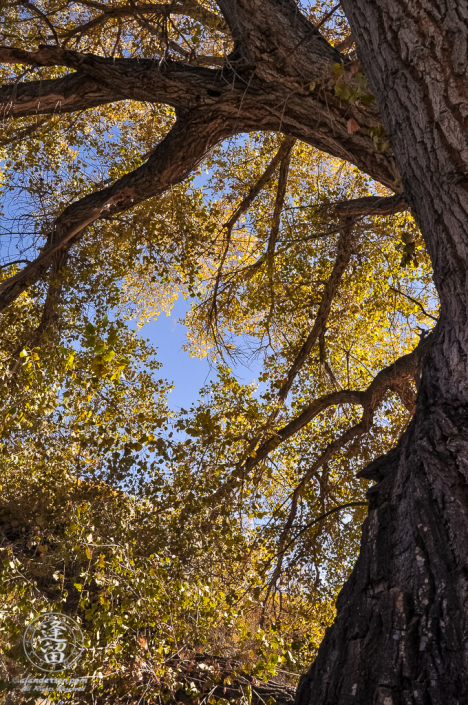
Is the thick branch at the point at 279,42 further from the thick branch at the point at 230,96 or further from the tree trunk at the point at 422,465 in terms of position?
the tree trunk at the point at 422,465

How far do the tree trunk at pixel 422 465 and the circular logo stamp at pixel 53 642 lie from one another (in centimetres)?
247

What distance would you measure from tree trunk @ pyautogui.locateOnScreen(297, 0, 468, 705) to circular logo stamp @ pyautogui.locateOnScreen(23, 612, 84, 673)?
2.47 m

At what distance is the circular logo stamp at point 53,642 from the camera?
10.5 feet

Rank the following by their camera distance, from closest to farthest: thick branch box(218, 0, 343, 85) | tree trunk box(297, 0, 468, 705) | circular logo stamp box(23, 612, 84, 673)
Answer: tree trunk box(297, 0, 468, 705) → circular logo stamp box(23, 612, 84, 673) → thick branch box(218, 0, 343, 85)

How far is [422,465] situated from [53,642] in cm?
302

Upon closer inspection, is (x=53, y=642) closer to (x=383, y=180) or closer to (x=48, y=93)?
(x=383, y=180)

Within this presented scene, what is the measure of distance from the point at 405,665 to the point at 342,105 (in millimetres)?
3927

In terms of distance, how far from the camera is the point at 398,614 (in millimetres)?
1336

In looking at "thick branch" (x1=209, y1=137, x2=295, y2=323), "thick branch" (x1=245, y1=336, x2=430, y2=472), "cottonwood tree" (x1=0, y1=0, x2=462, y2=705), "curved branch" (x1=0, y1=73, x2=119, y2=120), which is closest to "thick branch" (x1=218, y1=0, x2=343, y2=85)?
"cottonwood tree" (x1=0, y1=0, x2=462, y2=705)

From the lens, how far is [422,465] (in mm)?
1669

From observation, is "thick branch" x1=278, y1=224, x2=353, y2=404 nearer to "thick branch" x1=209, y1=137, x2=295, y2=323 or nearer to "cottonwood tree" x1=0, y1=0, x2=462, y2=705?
"thick branch" x1=209, y1=137, x2=295, y2=323

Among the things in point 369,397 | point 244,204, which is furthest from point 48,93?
point 369,397

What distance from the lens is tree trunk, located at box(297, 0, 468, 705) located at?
1.23 metres

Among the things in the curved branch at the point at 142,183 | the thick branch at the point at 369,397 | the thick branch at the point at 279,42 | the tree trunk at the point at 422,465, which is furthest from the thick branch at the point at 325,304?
the tree trunk at the point at 422,465
